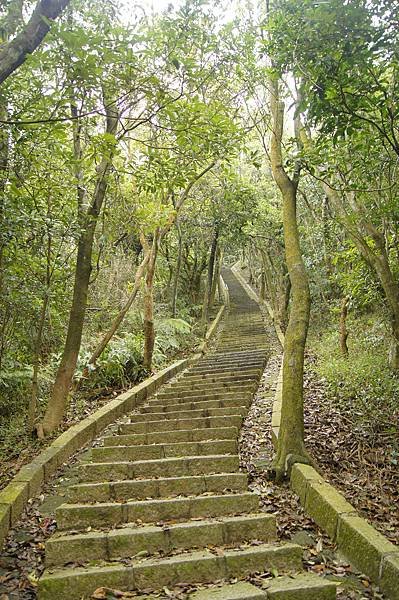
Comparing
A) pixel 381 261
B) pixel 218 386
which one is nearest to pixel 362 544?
pixel 381 261

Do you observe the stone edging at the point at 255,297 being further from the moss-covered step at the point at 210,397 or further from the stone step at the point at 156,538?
the stone step at the point at 156,538

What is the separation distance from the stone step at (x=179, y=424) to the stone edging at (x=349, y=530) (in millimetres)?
1847

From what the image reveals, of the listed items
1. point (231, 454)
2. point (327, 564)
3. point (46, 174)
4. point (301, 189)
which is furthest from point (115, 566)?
point (301, 189)


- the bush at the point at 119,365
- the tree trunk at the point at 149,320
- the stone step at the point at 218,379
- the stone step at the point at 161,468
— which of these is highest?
the tree trunk at the point at 149,320

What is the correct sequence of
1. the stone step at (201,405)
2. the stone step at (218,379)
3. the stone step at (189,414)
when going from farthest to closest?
the stone step at (218,379)
the stone step at (201,405)
the stone step at (189,414)

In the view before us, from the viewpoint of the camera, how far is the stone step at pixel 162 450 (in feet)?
18.6

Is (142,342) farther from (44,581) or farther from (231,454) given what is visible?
(44,581)

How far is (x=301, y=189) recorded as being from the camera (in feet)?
51.9

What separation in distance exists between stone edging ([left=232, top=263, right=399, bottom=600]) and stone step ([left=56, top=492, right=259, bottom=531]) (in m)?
0.57

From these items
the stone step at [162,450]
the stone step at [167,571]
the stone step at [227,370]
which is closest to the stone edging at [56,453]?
the stone step at [162,450]

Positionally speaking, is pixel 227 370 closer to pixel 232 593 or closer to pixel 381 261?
pixel 381 261

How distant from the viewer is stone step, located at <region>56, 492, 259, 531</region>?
Result: 4230 millimetres

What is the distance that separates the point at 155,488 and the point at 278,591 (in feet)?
6.10

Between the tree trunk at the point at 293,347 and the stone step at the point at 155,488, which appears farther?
the tree trunk at the point at 293,347
